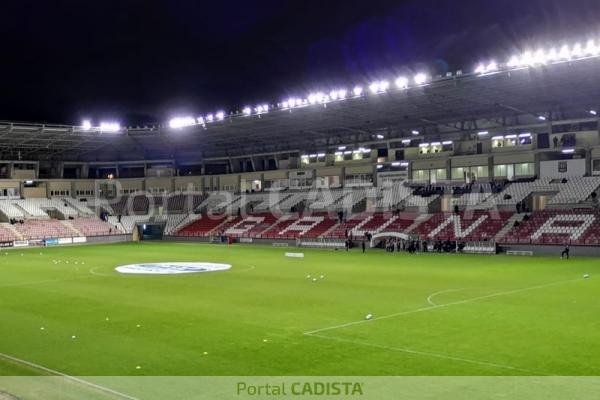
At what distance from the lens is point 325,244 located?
5231 cm

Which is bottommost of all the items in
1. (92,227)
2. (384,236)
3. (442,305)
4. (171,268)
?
(171,268)

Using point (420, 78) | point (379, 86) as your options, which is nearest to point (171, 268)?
point (379, 86)

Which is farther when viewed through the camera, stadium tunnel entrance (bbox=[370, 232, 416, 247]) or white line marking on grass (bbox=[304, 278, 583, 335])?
stadium tunnel entrance (bbox=[370, 232, 416, 247])

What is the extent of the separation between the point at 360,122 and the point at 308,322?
41.7 m

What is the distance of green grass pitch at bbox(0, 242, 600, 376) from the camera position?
11.8m

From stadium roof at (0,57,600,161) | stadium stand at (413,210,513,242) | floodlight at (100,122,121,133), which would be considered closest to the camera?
stadium roof at (0,57,600,161)

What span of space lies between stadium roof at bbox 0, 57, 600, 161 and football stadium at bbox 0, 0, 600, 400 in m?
0.32

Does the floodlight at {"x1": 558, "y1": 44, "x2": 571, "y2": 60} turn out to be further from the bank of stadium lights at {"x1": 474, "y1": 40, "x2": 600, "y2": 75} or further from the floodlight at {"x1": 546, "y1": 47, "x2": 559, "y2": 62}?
the floodlight at {"x1": 546, "y1": 47, "x2": 559, "y2": 62}

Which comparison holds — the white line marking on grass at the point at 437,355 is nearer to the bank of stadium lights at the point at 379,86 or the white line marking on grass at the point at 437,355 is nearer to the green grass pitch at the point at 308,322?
the green grass pitch at the point at 308,322

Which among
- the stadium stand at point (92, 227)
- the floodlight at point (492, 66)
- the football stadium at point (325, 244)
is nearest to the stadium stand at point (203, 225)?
the football stadium at point (325, 244)

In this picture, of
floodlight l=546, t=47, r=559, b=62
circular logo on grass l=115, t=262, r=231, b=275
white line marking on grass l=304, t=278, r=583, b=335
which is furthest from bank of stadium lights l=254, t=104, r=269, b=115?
white line marking on grass l=304, t=278, r=583, b=335

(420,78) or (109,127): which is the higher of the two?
(420,78)

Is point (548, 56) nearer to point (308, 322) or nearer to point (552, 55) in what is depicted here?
point (552, 55)
